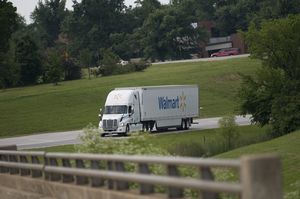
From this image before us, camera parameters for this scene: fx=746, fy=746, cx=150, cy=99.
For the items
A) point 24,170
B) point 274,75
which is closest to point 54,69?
point 274,75

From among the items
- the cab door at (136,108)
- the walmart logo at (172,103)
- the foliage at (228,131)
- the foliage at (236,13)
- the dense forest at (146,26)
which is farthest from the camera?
the foliage at (236,13)

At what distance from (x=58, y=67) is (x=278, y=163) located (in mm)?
82840

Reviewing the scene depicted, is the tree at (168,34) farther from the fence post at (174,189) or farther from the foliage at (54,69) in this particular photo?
the fence post at (174,189)

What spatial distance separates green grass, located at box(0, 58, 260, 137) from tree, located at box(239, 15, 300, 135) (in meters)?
14.5

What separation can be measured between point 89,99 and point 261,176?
67021 millimetres

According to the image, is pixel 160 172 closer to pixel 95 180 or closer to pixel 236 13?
pixel 95 180

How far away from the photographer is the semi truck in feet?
168

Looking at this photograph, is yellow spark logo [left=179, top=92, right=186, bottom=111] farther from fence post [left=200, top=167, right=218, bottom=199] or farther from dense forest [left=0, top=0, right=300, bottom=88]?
dense forest [left=0, top=0, right=300, bottom=88]

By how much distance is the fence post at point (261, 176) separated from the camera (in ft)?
23.4

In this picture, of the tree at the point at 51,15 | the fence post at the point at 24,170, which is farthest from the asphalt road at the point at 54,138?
the tree at the point at 51,15

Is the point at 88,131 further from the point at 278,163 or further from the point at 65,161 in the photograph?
the point at 278,163

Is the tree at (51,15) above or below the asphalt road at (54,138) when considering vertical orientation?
above

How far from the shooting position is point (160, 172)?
12680mm

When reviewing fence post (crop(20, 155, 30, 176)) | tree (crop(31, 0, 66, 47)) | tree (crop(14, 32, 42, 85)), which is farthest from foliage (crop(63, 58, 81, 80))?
fence post (crop(20, 155, 30, 176))
